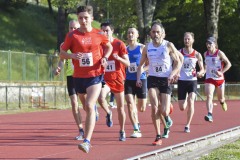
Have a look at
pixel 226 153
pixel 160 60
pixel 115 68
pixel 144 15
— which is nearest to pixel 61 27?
pixel 144 15

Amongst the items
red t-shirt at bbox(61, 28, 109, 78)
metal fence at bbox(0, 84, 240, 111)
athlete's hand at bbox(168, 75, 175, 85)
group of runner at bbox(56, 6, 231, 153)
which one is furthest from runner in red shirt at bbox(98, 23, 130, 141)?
metal fence at bbox(0, 84, 240, 111)

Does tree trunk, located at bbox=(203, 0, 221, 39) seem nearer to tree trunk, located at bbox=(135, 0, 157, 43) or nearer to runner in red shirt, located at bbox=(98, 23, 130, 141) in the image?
tree trunk, located at bbox=(135, 0, 157, 43)

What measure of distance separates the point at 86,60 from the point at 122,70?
2642 mm

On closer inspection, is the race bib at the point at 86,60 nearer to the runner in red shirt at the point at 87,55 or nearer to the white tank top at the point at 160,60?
the runner in red shirt at the point at 87,55

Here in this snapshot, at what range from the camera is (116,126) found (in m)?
15.4

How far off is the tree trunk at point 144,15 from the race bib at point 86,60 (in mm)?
26141

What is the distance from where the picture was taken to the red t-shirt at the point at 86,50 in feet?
30.6

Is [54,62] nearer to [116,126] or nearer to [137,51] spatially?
[116,126]

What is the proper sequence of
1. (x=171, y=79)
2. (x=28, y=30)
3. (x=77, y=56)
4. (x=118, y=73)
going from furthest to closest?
(x=28, y=30), (x=118, y=73), (x=171, y=79), (x=77, y=56)

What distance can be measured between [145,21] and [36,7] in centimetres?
2223

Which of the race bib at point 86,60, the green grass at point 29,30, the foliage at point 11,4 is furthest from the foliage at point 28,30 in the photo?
the race bib at point 86,60

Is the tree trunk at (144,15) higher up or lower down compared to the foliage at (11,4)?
lower down

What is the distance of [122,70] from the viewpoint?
1188 cm

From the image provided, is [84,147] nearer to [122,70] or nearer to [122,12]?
[122,70]
